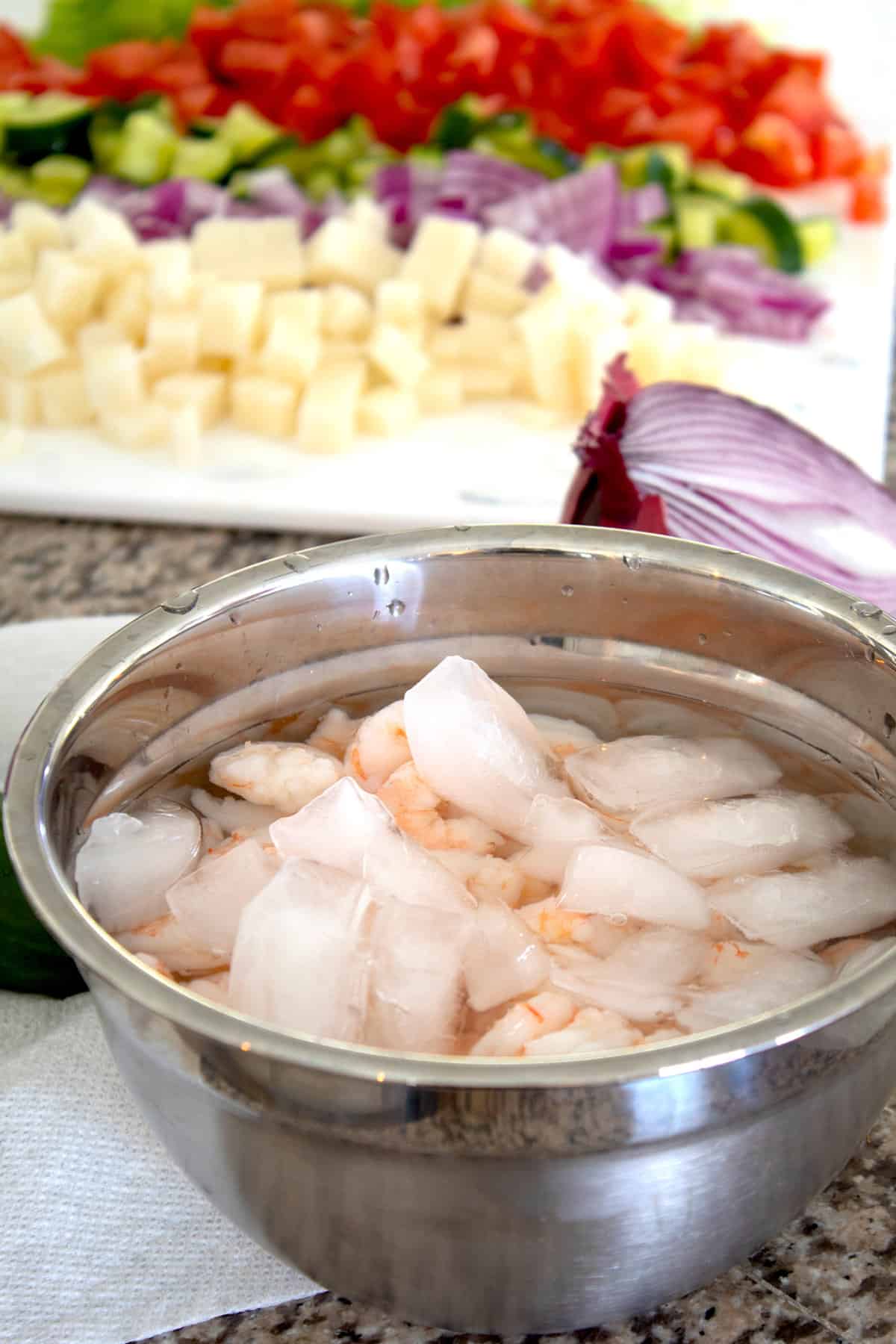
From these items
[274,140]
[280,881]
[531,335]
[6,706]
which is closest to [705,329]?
[531,335]

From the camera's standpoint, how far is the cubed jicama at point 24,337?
1796mm

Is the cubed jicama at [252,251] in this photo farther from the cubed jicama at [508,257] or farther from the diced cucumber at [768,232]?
the diced cucumber at [768,232]

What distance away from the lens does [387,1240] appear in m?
0.62

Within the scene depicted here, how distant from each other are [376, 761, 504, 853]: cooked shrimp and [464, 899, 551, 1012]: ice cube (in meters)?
0.09

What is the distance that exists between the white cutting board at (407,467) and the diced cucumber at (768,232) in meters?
0.14

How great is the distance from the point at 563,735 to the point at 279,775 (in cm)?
17

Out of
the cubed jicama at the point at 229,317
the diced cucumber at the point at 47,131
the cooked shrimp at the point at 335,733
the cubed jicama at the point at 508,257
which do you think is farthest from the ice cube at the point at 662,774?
the diced cucumber at the point at 47,131

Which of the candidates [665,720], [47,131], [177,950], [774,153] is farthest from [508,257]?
[177,950]

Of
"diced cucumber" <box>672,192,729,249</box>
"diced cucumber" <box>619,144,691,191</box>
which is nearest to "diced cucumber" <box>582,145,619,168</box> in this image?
"diced cucumber" <box>619,144,691,191</box>

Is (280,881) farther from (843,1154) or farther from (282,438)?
(282,438)

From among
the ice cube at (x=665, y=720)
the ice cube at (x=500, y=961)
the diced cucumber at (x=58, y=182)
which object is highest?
the ice cube at (x=500, y=961)

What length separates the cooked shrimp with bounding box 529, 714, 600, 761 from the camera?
892 mm

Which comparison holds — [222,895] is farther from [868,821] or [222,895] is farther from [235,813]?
[868,821]

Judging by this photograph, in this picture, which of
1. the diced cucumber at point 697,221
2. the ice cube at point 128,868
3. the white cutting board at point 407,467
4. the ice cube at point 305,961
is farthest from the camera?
the diced cucumber at point 697,221
